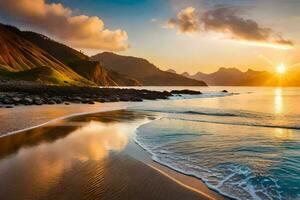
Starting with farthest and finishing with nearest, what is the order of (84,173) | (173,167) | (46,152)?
(46,152)
(173,167)
(84,173)

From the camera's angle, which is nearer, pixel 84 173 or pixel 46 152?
pixel 84 173

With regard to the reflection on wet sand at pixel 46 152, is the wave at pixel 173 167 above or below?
below

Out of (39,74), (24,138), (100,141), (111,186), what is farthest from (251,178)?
(39,74)

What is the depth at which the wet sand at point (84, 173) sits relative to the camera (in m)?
8.70

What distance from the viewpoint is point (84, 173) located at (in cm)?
1061

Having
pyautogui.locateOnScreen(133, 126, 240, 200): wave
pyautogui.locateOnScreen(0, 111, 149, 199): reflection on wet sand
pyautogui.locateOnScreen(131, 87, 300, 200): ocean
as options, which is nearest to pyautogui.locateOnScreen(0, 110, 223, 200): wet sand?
pyautogui.locateOnScreen(0, 111, 149, 199): reflection on wet sand

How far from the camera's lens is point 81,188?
29.5 feet

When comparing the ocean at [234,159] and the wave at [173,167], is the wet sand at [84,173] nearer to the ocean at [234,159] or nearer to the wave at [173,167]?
the wave at [173,167]

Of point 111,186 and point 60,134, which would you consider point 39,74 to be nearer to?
point 60,134

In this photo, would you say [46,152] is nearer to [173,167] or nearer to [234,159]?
[173,167]

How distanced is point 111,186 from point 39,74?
12118cm

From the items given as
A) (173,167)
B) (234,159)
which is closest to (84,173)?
(173,167)

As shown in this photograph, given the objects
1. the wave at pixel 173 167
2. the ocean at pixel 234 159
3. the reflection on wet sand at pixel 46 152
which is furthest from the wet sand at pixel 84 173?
the ocean at pixel 234 159

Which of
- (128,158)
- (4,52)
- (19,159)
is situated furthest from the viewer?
(4,52)
